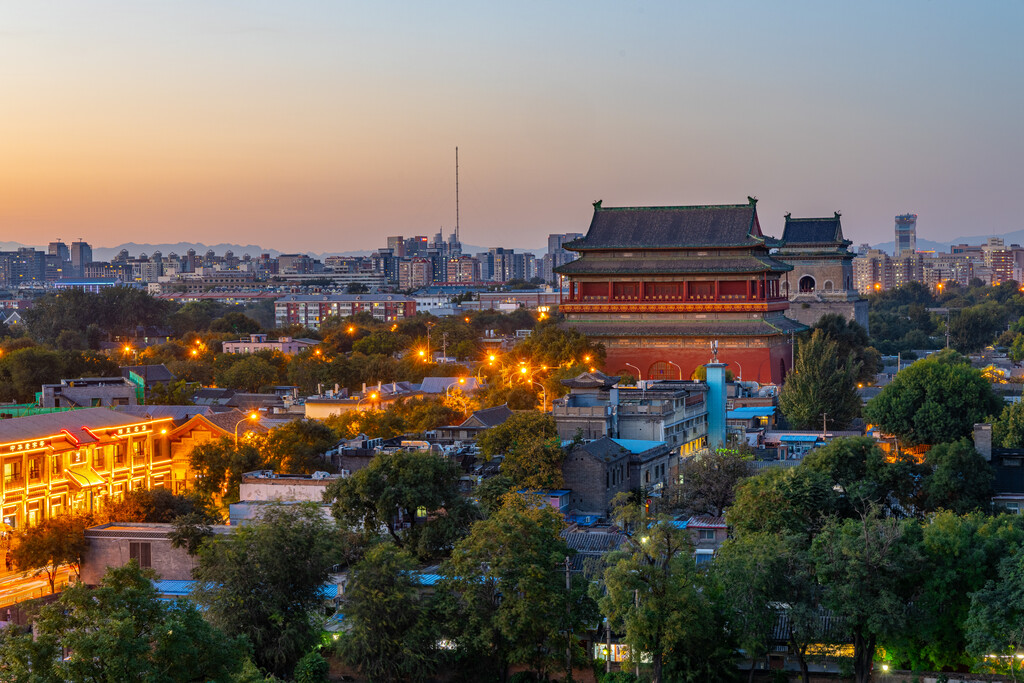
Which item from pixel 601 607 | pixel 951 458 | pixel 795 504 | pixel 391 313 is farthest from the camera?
pixel 391 313

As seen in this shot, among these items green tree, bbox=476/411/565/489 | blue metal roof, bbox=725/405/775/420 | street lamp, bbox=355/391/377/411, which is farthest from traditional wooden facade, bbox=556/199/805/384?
green tree, bbox=476/411/565/489

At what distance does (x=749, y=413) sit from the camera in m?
58.0

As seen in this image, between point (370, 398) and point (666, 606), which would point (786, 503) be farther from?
point (370, 398)

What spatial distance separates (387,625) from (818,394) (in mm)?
32421

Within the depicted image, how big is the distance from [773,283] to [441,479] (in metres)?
49.9

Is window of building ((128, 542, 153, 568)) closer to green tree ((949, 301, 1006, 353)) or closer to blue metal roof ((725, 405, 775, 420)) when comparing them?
blue metal roof ((725, 405, 775, 420))

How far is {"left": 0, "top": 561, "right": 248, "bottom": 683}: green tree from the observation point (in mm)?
24406

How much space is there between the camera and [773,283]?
8225 cm

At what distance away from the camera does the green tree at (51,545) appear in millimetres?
35312

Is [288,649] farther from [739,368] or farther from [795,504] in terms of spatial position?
[739,368]

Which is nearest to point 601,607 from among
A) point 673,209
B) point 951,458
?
point 951,458

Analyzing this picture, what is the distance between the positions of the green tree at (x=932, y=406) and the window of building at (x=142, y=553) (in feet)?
85.9

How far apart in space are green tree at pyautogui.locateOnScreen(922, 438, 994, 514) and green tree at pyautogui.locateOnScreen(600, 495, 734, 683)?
12533 mm

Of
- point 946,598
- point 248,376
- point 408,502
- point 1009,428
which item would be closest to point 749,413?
point 1009,428
